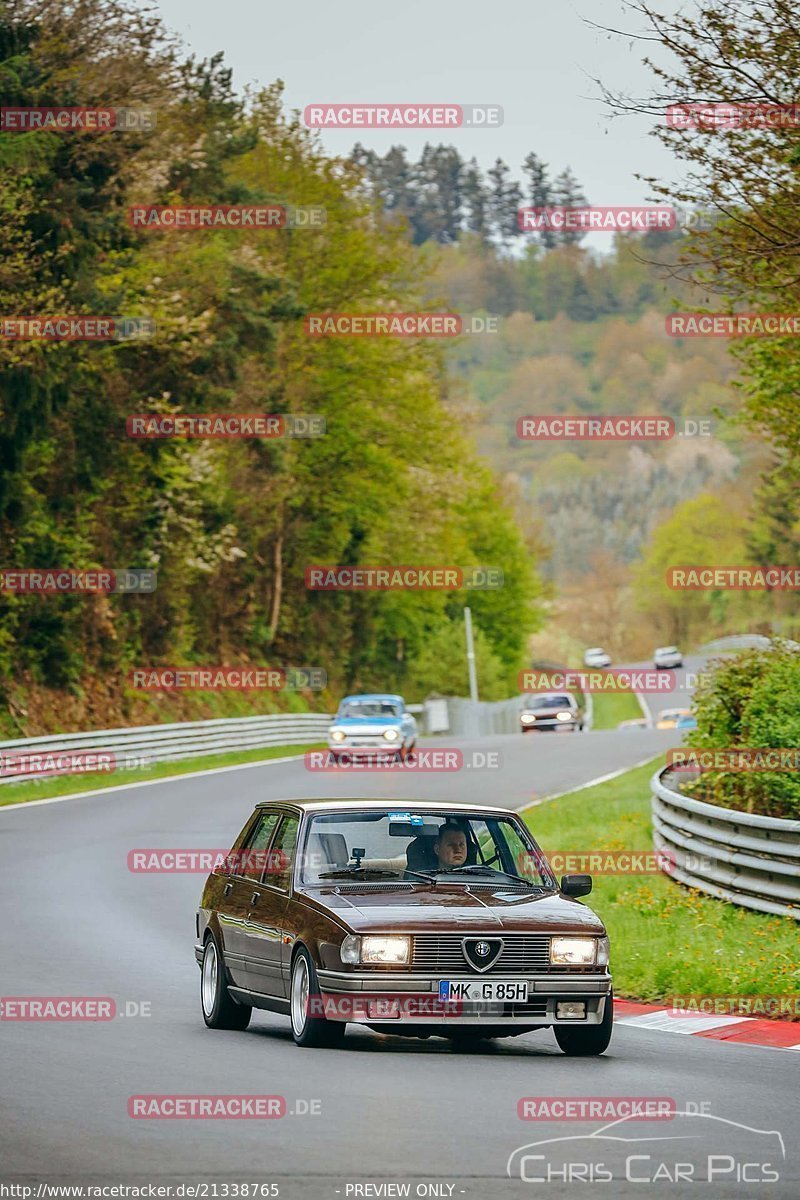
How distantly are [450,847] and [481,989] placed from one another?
130 cm

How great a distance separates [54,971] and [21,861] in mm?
9839

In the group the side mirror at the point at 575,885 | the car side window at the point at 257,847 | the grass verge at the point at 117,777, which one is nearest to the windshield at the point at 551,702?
the grass verge at the point at 117,777

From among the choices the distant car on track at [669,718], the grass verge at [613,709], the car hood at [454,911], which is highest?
the car hood at [454,911]

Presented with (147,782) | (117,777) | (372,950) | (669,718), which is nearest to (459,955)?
(372,950)

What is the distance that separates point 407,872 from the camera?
11.5m

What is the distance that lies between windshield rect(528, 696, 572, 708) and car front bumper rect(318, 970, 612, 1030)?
55184mm

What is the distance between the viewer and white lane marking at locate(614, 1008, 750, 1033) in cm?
1268

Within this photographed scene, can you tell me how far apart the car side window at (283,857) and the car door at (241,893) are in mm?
181

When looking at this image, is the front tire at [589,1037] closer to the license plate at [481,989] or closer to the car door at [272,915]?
the license plate at [481,989]

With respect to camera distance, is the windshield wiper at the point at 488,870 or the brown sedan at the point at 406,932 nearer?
the brown sedan at the point at 406,932

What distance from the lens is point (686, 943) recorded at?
15852 mm

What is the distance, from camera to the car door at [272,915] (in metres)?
11.4

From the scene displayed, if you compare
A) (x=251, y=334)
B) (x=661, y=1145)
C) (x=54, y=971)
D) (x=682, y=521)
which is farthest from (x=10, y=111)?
(x=682, y=521)

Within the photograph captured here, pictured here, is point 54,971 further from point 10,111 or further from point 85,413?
point 85,413
